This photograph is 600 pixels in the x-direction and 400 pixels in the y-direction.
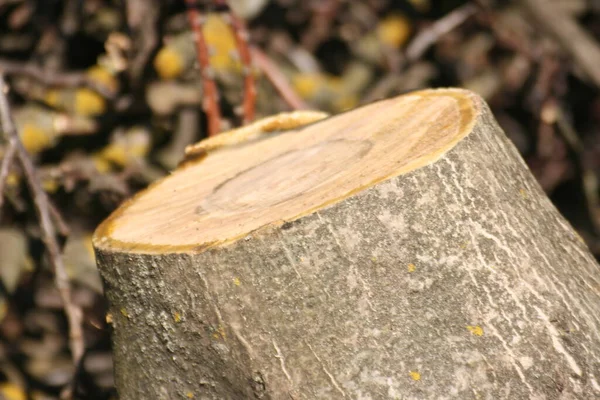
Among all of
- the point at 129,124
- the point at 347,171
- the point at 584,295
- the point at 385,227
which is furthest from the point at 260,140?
the point at 129,124

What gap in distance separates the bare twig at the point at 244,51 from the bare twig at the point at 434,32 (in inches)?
47.0

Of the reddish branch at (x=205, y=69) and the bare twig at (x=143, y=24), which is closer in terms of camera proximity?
the reddish branch at (x=205, y=69)

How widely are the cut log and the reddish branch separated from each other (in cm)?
90

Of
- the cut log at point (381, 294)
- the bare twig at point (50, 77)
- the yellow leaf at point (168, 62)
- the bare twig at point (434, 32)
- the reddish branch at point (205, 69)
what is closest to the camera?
the cut log at point (381, 294)

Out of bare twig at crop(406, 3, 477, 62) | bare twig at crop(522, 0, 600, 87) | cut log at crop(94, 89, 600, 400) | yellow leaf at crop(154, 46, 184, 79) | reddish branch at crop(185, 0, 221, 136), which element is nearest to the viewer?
cut log at crop(94, 89, 600, 400)

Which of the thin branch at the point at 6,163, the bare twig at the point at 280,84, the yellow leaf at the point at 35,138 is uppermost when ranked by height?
the bare twig at the point at 280,84

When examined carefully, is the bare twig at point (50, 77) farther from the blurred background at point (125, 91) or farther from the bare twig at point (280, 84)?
the bare twig at point (280, 84)

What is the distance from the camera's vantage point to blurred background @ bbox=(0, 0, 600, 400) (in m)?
2.21

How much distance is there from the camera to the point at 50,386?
258 centimetres

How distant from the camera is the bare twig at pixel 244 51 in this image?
78.9 inches

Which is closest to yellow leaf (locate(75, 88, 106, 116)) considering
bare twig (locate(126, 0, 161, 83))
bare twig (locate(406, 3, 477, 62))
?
bare twig (locate(126, 0, 161, 83))

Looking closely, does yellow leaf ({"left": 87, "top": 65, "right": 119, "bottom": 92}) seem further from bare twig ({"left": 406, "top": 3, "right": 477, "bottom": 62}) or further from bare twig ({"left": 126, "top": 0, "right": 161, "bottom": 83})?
bare twig ({"left": 406, "top": 3, "right": 477, "bottom": 62})

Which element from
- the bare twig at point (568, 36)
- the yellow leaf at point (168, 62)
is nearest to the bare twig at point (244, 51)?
the yellow leaf at point (168, 62)

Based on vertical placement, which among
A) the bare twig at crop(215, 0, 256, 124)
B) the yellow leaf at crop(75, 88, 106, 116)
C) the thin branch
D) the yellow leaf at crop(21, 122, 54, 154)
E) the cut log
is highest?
the cut log
